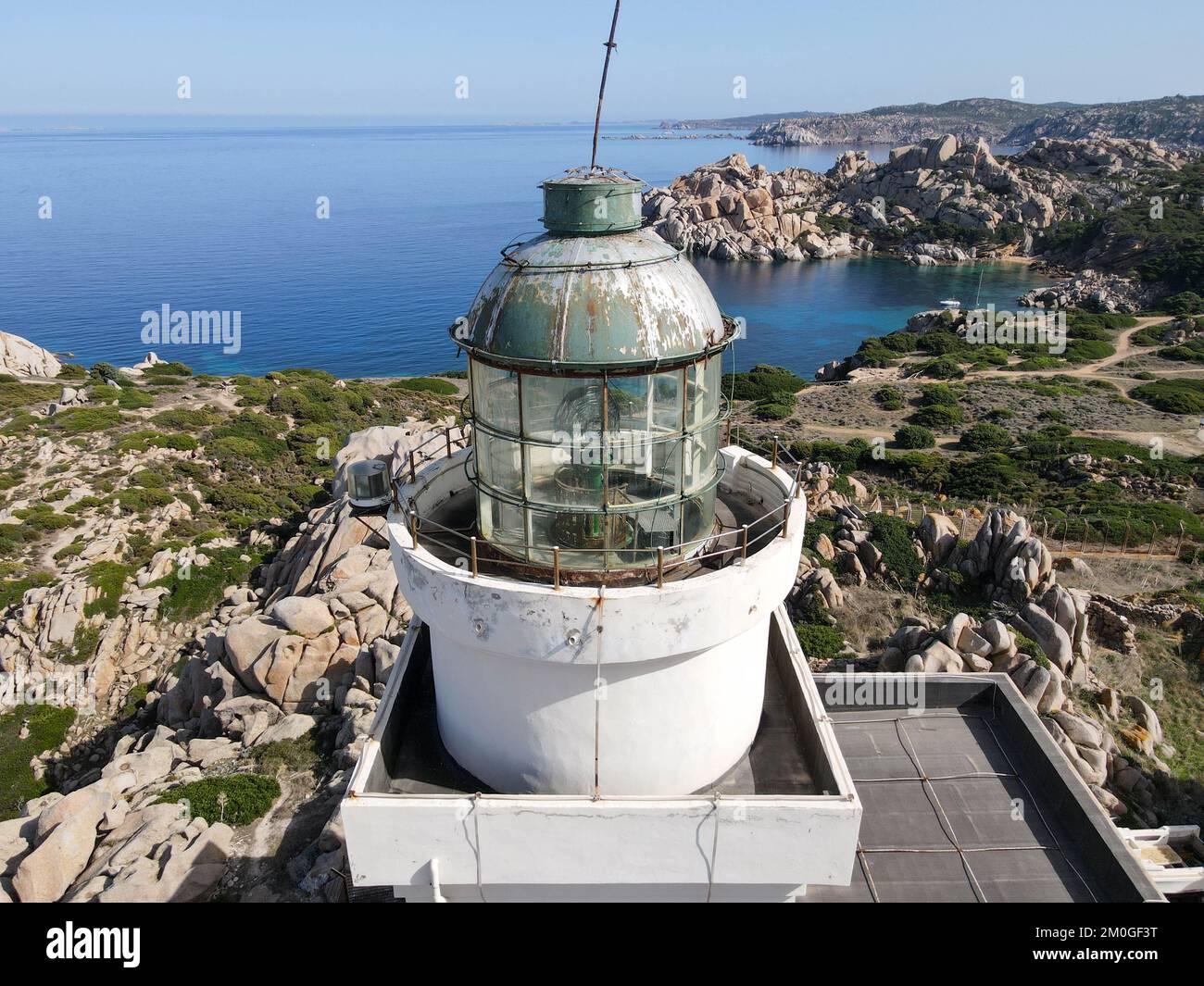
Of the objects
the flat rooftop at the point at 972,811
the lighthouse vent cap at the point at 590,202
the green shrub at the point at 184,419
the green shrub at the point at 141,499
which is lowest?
the green shrub at the point at 141,499

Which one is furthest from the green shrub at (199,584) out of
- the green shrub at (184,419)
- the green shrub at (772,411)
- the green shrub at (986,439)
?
the green shrub at (986,439)

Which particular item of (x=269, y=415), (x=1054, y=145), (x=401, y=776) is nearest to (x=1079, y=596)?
(x=401, y=776)

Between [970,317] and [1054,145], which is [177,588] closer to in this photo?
[970,317]

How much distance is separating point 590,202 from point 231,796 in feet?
39.5

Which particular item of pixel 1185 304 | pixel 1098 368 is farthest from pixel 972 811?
pixel 1185 304

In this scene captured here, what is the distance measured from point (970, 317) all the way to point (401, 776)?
81.1m

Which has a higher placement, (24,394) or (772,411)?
(24,394)

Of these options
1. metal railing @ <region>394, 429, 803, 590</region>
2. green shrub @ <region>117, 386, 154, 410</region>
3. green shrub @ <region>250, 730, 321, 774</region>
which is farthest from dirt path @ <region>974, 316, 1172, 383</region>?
metal railing @ <region>394, 429, 803, 590</region>

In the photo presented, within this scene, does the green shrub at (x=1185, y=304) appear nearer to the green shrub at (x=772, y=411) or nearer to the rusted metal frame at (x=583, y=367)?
the green shrub at (x=772, y=411)

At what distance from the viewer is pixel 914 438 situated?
4791 cm

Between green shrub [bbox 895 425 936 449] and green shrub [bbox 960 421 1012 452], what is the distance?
6.22 ft

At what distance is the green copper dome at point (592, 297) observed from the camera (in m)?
6.51

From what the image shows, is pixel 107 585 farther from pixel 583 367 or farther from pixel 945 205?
pixel 945 205

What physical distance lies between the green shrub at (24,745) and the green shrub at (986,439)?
45252 millimetres
